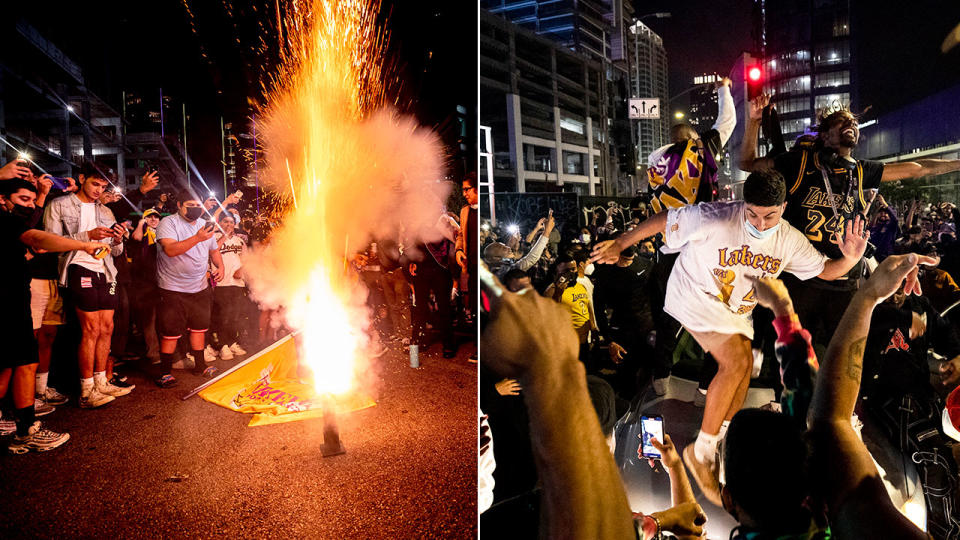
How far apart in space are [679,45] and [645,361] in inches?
43.5

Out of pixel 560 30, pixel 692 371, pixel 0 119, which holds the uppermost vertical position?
pixel 0 119

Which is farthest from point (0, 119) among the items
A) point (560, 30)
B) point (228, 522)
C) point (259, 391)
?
point (560, 30)

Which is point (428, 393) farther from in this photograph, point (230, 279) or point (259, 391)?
point (230, 279)

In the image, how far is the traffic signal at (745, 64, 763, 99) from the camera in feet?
5.69

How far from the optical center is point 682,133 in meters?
1.71

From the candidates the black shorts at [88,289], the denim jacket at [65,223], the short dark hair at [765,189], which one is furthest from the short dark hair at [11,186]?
the short dark hair at [765,189]

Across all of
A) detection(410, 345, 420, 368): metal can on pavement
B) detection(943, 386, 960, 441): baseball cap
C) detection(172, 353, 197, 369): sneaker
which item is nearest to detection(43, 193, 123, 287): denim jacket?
detection(172, 353, 197, 369): sneaker

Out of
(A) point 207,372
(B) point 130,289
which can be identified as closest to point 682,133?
(A) point 207,372

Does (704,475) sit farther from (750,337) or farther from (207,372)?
(207,372)

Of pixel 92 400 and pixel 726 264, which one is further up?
pixel 726 264

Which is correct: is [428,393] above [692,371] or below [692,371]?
below

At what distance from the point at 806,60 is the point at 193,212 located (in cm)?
591

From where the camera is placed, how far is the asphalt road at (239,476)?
2.95 meters

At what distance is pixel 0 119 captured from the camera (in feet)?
30.8
